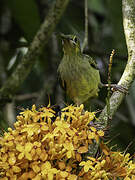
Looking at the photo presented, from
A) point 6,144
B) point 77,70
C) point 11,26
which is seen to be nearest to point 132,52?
point 77,70

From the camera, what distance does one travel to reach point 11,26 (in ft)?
21.2

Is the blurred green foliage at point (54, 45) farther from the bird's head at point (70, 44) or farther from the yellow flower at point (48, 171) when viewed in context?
the yellow flower at point (48, 171)

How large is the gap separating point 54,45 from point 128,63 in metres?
2.74

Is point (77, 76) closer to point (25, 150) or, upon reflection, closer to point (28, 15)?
point (28, 15)

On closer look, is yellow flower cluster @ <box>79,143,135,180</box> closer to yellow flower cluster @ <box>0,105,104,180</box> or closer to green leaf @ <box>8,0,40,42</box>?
yellow flower cluster @ <box>0,105,104,180</box>

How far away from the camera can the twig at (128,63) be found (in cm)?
311

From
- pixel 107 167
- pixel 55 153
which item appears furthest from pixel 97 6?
pixel 55 153

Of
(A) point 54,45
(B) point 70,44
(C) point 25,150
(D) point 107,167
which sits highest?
(B) point 70,44

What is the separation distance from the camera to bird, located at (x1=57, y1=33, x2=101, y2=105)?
4426 mm

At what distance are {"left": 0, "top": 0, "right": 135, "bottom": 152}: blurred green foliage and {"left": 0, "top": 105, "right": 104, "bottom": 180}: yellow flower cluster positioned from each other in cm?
224

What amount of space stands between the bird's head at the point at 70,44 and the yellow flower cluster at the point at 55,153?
1599 millimetres

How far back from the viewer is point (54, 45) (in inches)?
236

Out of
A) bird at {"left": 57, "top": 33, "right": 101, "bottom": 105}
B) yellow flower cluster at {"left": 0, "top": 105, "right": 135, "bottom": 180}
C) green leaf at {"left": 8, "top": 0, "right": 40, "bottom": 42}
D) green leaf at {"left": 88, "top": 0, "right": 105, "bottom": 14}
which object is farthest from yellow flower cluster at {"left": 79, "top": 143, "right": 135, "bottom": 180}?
green leaf at {"left": 88, "top": 0, "right": 105, "bottom": 14}

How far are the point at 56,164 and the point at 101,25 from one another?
493 cm
